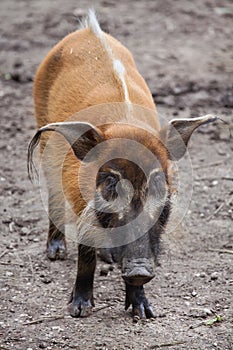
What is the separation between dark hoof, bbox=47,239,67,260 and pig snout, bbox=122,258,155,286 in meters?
1.36

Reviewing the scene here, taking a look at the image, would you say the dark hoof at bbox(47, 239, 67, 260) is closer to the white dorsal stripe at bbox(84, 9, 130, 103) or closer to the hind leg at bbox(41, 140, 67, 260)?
the hind leg at bbox(41, 140, 67, 260)

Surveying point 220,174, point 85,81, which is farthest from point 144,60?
point 85,81

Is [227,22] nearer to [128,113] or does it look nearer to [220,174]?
[220,174]

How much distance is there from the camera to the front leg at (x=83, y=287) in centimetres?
449

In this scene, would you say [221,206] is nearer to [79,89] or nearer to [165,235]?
[165,235]

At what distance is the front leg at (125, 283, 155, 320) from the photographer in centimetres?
452

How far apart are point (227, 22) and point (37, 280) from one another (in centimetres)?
645

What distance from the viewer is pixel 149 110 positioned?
4582 mm

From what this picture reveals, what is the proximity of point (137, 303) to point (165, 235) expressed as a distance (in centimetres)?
44

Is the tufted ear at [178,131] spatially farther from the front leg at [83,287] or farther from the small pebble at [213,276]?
the small pebble at [213,276]

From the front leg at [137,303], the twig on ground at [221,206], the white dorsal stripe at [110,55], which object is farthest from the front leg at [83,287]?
the twig on ground at [221,206]

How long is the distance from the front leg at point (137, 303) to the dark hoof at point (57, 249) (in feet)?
2.85

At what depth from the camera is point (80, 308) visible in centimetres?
457

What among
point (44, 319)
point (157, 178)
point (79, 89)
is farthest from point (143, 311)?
point (79, 89)
